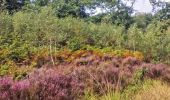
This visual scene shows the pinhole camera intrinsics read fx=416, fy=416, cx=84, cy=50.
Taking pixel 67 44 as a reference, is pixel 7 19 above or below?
above

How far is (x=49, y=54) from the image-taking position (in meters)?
16.5

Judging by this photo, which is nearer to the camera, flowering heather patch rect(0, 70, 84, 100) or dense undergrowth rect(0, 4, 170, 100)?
flowering heather patch rect(0, 70, 84, 100)

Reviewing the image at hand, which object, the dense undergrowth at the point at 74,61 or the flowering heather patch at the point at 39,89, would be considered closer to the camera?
the flowering heather patch at the point at 39,89

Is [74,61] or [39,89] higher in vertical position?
[39,89]

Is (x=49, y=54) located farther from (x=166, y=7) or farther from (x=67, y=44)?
(x=166, y=7)

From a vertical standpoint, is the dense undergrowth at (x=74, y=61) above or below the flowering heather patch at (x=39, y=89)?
below

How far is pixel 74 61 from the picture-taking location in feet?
49.5

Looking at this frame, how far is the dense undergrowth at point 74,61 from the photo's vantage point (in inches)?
298

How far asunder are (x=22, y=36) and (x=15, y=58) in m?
4.39

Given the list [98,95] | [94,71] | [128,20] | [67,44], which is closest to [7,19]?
[67,44]

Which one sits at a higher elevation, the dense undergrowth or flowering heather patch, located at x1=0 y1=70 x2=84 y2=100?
flowering heather patch, located at x1=0 y1=70 x2=84 y2=100

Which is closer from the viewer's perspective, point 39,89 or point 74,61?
point 39,89

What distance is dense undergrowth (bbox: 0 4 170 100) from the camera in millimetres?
7574

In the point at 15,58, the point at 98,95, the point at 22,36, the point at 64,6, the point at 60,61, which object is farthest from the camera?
the point at 64,6
